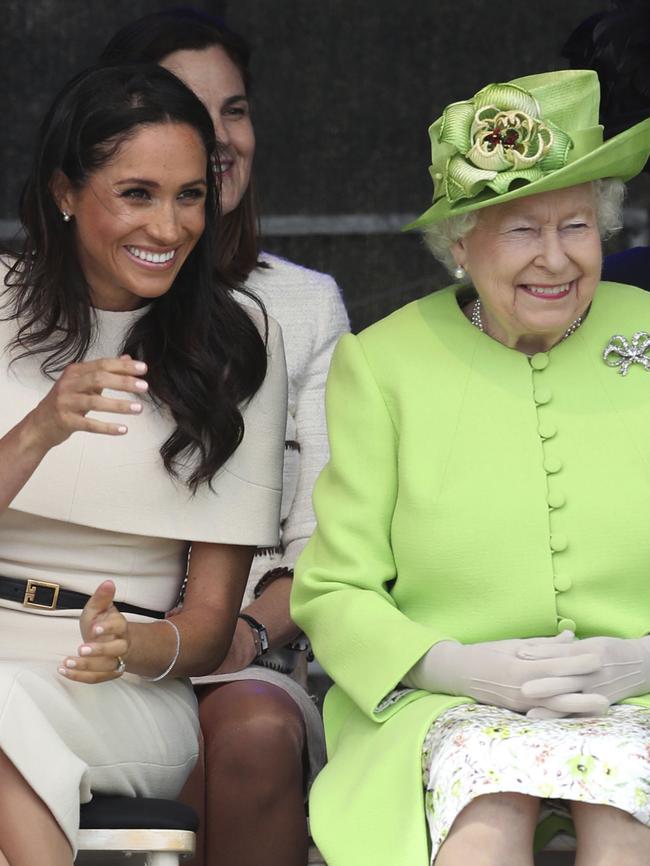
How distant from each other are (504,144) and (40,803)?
135 cm

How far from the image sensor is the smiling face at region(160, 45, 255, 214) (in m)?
4.14

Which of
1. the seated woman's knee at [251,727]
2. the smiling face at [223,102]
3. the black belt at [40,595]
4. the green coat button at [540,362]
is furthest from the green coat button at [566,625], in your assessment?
the smiling face at [223,102]

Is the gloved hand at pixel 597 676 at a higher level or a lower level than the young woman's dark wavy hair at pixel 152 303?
lower

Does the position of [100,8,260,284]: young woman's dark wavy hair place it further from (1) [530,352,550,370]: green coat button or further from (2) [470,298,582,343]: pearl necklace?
(1) [530,352,550,370]: green coat button

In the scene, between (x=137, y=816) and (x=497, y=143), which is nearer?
(x=137, y=816)

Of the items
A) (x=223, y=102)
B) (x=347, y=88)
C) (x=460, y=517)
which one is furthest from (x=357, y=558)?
(x=347, y=88)

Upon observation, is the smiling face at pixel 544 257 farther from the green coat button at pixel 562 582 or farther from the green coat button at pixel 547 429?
the green coat button at pixel 562 582

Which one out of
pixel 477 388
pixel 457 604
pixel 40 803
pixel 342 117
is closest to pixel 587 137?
pixel 477 388

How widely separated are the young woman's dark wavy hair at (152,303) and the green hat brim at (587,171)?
1.53 ft

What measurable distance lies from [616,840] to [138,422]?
1.20 meters

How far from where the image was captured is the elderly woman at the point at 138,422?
327 centimetres

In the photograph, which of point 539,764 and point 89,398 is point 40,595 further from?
point 539,764

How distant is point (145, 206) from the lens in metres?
3.38

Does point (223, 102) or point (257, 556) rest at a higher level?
point (223, 102)
